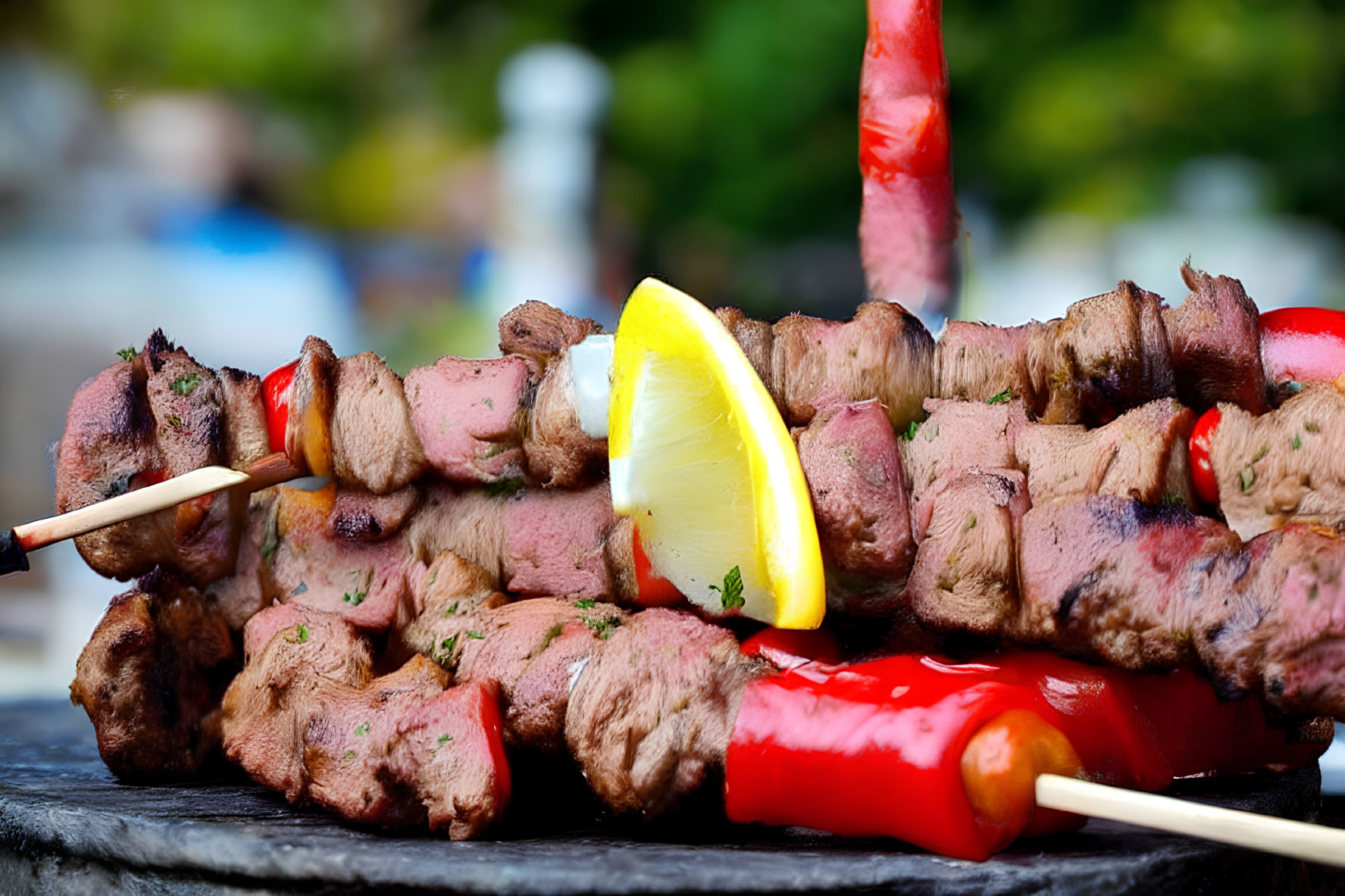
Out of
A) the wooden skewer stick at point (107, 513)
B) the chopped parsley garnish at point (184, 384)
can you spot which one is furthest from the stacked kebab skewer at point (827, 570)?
the wooden skewer stick at point (107, 513)

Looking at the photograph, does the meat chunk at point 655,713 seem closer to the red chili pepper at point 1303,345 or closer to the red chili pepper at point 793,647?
the red chili pepper at point 793,647

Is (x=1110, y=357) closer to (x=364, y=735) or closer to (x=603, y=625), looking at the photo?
(x=603, y=625)

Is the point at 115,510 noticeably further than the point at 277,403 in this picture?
No

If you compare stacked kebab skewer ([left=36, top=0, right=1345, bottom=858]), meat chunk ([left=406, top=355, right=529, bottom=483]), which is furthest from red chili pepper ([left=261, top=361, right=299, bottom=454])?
meat chunk ([left=406, top=355, right=529, bottom=483])

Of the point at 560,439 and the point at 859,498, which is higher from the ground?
the point at 560,439

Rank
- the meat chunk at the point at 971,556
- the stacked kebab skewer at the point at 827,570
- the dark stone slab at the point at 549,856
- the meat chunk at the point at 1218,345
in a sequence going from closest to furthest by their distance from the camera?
the dark stone slab at the point at 549,856 < the stacked kebab skewer at the point at 827,570 < the meat chunk at the point at 971,556 < the meat chunk at the point at 1218,345

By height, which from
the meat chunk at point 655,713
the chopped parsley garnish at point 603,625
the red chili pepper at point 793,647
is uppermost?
the chopped parsley garnish at point 603,625

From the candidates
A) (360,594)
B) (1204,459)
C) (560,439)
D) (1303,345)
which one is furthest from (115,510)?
(1303,345)
